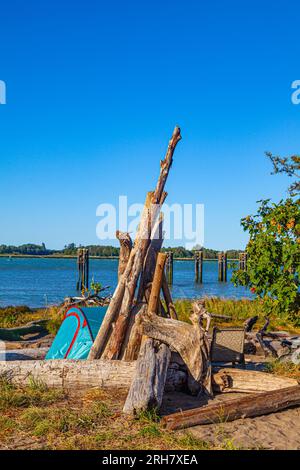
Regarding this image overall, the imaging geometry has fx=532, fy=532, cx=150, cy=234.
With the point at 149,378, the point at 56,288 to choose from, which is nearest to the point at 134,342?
the point at 149,378

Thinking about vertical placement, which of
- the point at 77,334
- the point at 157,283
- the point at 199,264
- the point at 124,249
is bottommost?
the point at 77,334

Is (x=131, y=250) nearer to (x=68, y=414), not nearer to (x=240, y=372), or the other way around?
(x=240, y=372)

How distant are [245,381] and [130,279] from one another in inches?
99.2

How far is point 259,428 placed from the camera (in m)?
6.30

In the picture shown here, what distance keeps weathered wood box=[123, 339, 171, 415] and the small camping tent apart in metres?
2.36

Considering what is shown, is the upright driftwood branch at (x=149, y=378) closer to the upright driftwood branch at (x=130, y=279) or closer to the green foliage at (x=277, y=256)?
the upright driftwood branch at (x=130, y=279)

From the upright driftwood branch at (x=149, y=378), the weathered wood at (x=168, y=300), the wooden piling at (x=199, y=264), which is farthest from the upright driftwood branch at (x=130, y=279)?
the wooden piling at (x=199, y=264)

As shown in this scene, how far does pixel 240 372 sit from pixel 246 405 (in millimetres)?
1421

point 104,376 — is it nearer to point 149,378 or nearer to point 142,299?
point 149,378

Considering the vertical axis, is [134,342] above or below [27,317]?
above

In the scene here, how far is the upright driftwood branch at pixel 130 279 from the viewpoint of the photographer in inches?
348

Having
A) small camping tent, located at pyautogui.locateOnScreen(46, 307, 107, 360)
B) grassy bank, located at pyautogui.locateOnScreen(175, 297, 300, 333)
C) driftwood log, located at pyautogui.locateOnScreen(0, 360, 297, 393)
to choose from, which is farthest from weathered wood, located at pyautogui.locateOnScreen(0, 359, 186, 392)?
grassy bank, located at pyautogui.locateOnScreen(175, 297, 300, 333)

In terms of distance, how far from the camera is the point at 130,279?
9070mm

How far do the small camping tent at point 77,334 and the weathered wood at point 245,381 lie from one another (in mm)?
2650
